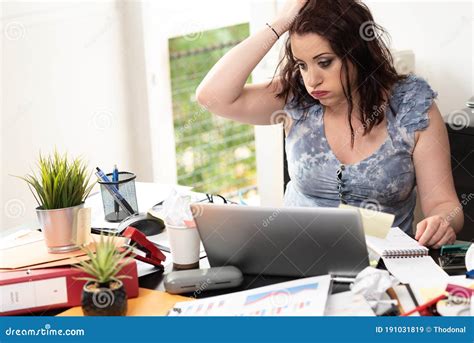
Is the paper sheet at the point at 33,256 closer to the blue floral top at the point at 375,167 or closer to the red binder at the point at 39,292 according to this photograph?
the red binder at the point at 39,292

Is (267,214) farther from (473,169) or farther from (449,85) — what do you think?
(449,85)

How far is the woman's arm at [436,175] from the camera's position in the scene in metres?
2.09

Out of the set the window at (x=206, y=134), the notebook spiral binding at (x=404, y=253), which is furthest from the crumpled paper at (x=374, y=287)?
the window at (x=206, y=134)

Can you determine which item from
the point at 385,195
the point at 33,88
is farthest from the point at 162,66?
the point at 385,195

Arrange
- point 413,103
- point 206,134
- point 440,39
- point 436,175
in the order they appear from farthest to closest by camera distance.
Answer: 1. point 206,134
2. point 440,39
3. point 413,103
4. point 436,175

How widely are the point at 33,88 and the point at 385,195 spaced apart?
1.71 meters

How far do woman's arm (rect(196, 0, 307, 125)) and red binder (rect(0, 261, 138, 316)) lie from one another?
0.96m

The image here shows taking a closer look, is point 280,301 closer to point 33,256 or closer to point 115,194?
point 33,256

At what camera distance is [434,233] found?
185cm

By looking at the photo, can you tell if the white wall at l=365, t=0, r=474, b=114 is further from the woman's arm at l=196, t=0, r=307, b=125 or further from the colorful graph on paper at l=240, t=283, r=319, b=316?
the colorful graph on paper at l=240, t=283, r=319, b=316

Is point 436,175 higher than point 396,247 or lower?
higher

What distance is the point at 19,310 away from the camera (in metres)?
1.60

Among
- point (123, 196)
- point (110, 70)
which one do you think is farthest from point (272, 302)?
point (110, 70)

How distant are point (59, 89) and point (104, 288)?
2071 mm
